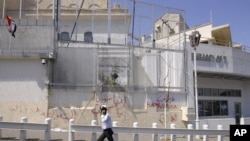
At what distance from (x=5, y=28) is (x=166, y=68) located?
10.8m

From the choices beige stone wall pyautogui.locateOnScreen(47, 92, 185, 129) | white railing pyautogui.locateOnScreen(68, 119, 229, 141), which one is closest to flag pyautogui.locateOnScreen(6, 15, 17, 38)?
beige stone wall pyautogui.locateOnScreen(47, 92, 185, 129)

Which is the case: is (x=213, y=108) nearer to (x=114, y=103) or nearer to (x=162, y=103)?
(x=162, y=103)

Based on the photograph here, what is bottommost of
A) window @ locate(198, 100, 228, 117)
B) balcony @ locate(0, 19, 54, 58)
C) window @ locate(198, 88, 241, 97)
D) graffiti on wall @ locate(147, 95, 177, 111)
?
window @ locate(198, 100, 228, 117)

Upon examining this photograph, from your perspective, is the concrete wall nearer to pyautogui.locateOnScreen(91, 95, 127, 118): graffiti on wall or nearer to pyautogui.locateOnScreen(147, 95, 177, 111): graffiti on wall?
pyautogui.locateOnScreen(91, 95, 127, 118): graffiti on wall

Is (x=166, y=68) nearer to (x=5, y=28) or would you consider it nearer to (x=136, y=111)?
(x=136, y=111)

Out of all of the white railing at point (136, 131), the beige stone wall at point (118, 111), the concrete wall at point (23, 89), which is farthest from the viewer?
the beige stone wall at point (118, 111)

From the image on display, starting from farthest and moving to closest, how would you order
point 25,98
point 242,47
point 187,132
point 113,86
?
point 242,47, point 113,86, point 25,98, point 187,132

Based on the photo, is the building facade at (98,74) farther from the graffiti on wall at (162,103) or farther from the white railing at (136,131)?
the white railing at (136,131)

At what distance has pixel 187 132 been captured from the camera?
45.4 feet

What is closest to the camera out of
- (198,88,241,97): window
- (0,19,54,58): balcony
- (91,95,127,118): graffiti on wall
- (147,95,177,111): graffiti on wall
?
(0,19,54,58): balcony

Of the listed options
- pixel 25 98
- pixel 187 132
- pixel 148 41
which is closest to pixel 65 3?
pixel 148 41

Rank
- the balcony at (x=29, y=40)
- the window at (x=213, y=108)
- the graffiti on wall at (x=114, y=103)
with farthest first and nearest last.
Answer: the window at (x=213, y=108) → the graffiti on wall at (x=114, y=103) → the balcony at (x=29, y=40)

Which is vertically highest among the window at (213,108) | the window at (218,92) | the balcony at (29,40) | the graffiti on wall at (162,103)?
the balcony at (29,40)

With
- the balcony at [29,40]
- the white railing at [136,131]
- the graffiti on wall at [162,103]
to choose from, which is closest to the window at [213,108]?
the graffiti on wall at [162,103]
